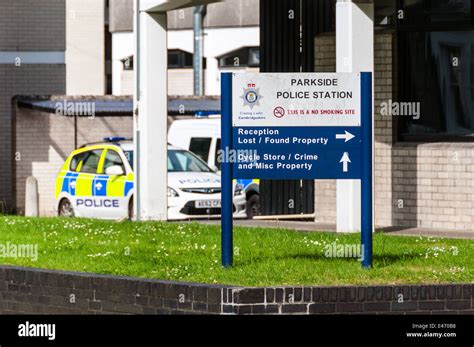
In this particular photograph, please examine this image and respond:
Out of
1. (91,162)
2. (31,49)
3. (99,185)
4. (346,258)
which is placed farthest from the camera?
(31,49)

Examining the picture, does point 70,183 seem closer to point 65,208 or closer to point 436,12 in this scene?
point 65,208

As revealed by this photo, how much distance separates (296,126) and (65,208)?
49.7 feet

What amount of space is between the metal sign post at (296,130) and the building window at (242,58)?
3297cm

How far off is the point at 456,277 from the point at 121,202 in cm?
1417

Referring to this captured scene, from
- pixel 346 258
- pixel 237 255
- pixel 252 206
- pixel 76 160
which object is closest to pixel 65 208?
pixel 76 160

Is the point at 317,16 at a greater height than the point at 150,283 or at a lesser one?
greater

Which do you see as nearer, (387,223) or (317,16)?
(387,223)

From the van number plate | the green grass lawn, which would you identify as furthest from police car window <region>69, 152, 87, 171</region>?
the green grass lawn

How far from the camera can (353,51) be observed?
61.2 ft
